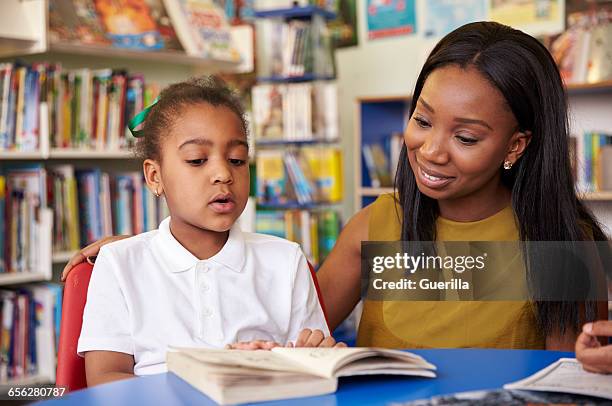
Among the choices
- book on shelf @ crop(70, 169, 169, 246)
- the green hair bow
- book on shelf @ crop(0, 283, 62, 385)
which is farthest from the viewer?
book on shelf @ crop(70, 169, 169, 246)

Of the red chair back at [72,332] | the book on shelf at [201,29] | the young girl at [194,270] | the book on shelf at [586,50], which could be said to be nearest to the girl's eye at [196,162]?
the young girl at [194,270]

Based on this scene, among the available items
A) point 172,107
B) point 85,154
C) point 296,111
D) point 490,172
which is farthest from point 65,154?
point 490,172

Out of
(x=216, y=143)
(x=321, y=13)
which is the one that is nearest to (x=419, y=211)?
(x=216, y=143)

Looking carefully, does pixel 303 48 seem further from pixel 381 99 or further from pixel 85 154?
pixel 85 154

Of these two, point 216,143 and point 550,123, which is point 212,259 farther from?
point 550,123

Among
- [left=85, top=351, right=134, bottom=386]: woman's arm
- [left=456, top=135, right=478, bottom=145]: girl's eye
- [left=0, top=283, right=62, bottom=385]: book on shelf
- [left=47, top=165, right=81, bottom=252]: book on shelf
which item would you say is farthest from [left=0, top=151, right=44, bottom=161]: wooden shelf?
[left=456, top=135, right=478, bottom=145]: girl's eye

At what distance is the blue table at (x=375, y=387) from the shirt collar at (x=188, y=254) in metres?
0.33

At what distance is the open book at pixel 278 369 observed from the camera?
0.87 metres

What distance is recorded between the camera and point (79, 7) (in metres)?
3.15

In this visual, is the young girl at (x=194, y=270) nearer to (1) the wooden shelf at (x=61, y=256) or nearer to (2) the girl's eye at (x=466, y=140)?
(2) the girl's eye at (x=466, y=140)

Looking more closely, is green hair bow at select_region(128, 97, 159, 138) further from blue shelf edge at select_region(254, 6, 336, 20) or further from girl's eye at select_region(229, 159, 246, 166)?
blue shelf edge at select_region(254, 6, 336, 20)

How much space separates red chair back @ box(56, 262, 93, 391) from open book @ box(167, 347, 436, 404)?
35 cm

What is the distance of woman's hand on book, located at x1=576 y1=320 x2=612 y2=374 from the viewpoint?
3.22ft

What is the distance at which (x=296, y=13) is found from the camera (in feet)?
13.2
